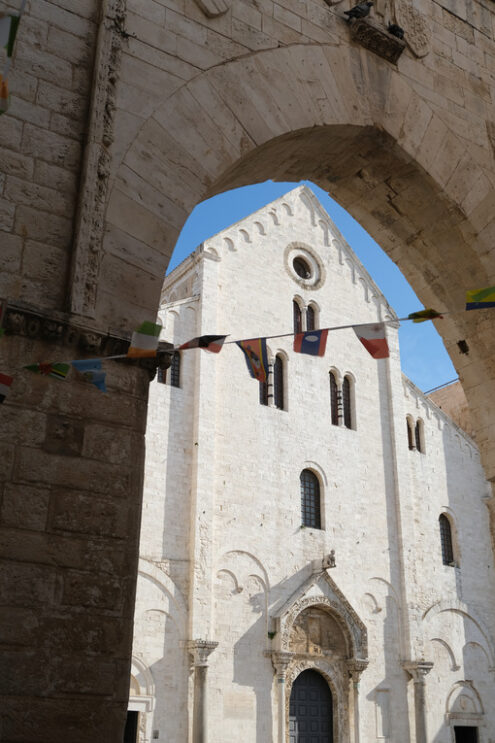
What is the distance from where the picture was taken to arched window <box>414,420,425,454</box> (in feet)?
74.0

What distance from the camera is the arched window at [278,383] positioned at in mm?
20000

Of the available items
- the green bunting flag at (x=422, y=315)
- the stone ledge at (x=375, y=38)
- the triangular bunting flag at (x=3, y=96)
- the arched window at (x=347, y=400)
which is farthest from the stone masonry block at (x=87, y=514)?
the arched window at (x=347, y=400)

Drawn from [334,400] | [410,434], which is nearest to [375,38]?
[334,400]

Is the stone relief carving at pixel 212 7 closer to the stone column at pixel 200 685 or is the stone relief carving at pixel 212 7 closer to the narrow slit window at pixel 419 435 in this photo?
the stone column at pixel 200 685

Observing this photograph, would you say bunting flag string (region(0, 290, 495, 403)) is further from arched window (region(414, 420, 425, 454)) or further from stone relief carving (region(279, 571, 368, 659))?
arched window (region(414, 420, 425, 454))

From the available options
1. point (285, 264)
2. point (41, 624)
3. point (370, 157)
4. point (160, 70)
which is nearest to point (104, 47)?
point (160, 70)

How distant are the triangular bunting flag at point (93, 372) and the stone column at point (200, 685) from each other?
12932 mm

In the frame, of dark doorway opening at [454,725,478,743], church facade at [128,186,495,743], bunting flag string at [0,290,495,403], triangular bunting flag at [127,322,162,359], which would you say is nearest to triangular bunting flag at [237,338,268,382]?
bunting flag string at [0,290,495,403]

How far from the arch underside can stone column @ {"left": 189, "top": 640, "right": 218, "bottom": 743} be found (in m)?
10.7

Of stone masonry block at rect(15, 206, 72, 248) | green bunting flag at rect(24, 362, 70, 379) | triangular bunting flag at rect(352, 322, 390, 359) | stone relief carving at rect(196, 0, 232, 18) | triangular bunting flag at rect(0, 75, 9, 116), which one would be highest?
stone relief carving at rect(196, 0, 232, 18)

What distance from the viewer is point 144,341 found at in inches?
176

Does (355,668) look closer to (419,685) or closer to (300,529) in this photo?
(419,685)

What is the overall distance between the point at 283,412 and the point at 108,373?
15.4 m

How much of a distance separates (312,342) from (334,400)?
16107mm
